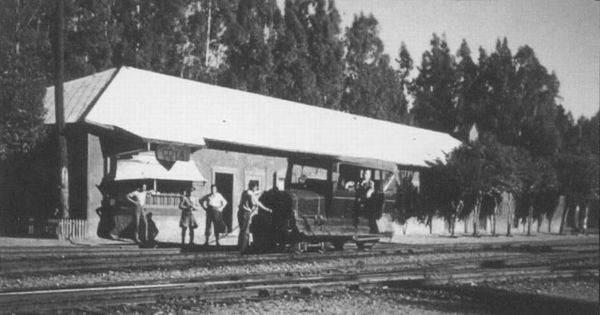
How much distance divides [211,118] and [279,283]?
1555cm

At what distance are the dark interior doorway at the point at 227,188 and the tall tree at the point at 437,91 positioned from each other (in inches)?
1511

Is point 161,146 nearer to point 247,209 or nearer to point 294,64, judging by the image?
point 247,209

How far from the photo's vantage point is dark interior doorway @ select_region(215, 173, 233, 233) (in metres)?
23.9

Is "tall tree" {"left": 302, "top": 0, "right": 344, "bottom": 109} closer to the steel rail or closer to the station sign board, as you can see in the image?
the station sign board

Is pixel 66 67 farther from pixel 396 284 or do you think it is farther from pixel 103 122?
pixel 396 284

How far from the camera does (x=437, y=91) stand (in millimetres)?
59375

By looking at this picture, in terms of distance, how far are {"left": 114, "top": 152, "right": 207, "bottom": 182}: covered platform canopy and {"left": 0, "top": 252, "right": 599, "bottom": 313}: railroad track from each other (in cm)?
1010

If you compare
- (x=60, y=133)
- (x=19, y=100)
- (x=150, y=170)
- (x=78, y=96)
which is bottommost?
(x=150, y=170)

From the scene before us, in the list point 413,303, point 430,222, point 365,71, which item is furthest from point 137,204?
point 365,71

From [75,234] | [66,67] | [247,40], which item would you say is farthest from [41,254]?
[247,40]

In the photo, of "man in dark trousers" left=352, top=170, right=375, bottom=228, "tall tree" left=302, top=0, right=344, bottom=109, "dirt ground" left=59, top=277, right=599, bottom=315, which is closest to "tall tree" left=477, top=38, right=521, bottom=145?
"tall tree" left=302, top=0, right=344, bottom=109

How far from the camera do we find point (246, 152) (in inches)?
958

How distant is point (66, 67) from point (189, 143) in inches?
619

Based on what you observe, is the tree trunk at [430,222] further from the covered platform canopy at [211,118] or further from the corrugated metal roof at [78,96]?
the corrugated metal roof at [78,96]
